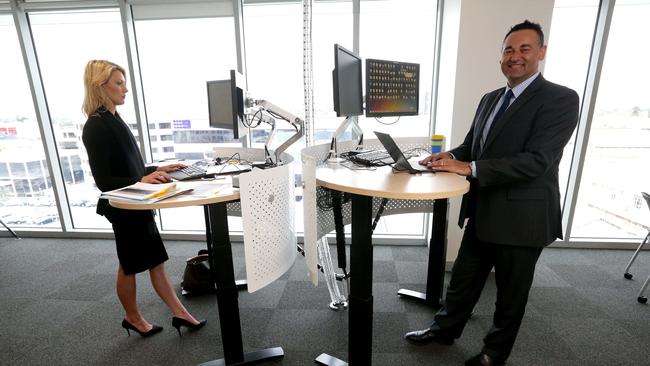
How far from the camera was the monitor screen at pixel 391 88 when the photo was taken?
1.79 m

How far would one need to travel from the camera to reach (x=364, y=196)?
127 cm

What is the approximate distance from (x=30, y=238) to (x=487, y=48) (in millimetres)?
4716

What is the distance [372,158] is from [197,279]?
1.58 meters

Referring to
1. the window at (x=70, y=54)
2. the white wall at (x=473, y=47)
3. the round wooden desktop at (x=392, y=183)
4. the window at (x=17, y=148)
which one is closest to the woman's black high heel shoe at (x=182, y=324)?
the round wooden desktop at (x=392, y=183)

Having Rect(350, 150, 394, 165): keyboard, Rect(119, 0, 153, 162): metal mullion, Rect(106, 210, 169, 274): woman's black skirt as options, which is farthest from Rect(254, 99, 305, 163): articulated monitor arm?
Rect(119, 0, 153, 162): metal mullion

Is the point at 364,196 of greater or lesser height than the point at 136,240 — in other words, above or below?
above

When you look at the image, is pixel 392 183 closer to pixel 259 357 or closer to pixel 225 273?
pixel 225 273

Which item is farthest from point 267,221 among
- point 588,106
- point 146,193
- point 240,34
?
point 588,106

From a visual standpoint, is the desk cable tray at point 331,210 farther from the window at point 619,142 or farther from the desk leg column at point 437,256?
the window at point 619,142

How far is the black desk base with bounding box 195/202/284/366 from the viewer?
141 centimetres

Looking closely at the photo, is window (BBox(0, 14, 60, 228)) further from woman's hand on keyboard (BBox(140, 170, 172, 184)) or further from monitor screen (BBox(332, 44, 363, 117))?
monitor screen (BBox(332, 44, 363, 117))

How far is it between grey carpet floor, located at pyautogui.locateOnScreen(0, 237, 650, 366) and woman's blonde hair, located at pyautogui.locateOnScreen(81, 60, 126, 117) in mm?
1366

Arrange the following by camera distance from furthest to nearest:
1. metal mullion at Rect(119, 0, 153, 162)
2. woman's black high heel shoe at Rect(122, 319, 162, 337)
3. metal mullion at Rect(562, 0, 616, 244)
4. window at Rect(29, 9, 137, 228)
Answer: window at Rect(29, 9, 137, 228), metal mullion at Rect(119, 0, 153, 162), metal mullion at Rect(562, 0, 616, 244), woman's black high heel shoe at Rect(122, 319, 162, 337)

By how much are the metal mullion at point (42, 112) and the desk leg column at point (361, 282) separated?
134 inches
